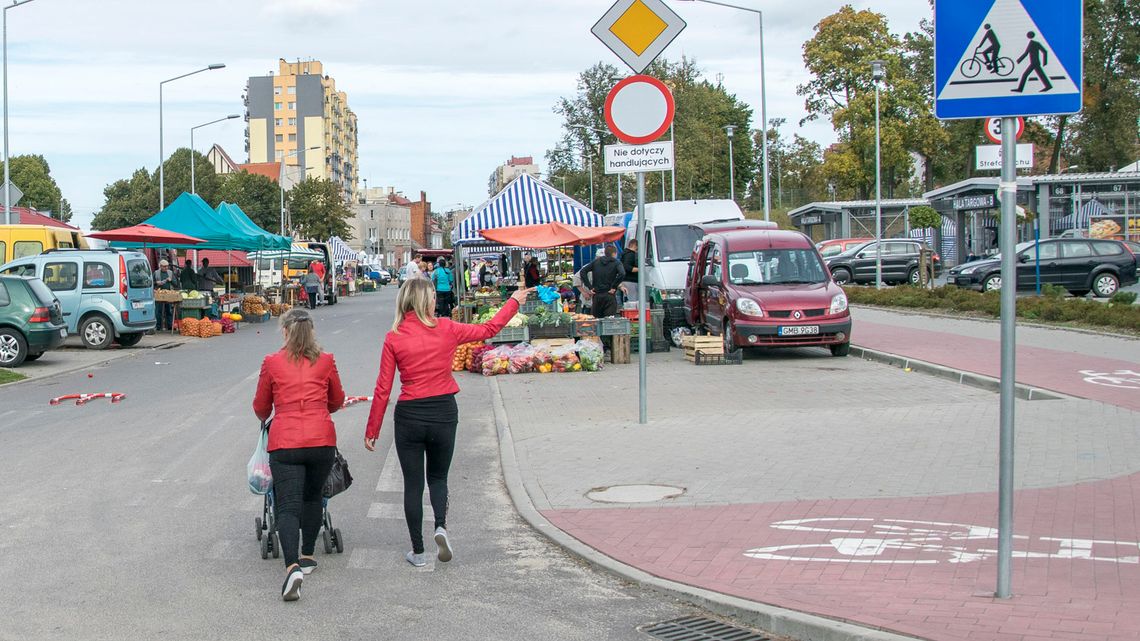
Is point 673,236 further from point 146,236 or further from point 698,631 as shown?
point 698,631

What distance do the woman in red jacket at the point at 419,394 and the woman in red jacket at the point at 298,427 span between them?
0.32 m

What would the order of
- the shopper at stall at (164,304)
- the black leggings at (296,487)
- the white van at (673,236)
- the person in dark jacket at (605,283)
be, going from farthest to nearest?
the shopper at stall at (164,304)
the white van at (673,236)
the person in dark jacket at (605,283)
the black leggings at (296,487)

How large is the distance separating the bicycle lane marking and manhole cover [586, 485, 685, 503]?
569cm

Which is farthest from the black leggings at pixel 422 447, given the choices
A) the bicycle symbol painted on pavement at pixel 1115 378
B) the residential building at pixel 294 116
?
the residential building at pixel 294 116

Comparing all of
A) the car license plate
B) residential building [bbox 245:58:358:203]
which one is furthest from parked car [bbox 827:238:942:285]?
residential building [bbox 245:58:358:203]

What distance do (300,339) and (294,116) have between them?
143960mm

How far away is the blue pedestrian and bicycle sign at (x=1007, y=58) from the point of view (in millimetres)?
5137

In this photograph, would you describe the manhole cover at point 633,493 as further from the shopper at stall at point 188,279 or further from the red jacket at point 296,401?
the shopper at stall at point 188,279

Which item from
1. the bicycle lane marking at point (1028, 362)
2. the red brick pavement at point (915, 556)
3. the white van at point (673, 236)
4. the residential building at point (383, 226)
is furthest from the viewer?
the residential building at point (383, 226)

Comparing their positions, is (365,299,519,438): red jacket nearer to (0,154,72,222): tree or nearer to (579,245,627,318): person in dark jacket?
(579,245,627,318): person in dark jacket

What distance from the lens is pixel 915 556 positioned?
623 centimetres

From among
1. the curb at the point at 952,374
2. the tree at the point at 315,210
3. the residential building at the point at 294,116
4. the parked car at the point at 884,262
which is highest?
the residential building at the point at 294,116

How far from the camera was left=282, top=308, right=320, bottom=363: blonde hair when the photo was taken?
6.36m

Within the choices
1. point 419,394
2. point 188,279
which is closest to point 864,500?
point 419,394
